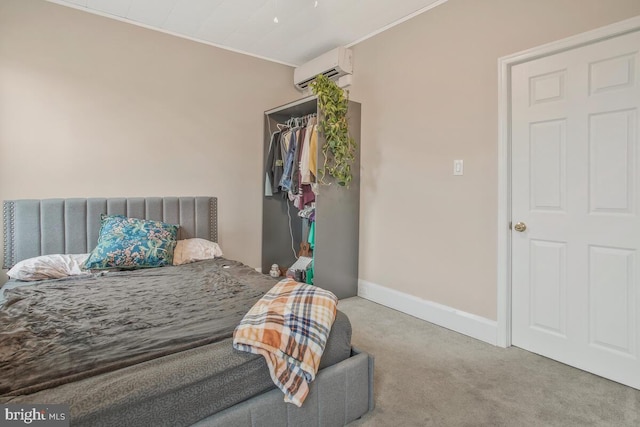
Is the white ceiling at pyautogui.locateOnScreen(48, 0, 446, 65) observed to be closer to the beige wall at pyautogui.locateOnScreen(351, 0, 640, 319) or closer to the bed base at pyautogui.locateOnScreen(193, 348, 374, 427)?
the beige wall at pyautogui.locateOnScreen(351, 0, 640, 319)

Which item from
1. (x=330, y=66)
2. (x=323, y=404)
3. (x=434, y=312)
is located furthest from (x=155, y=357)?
(x=330, y=66)

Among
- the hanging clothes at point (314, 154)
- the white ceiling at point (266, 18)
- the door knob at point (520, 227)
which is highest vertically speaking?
the white ceiling at point (266, 18)

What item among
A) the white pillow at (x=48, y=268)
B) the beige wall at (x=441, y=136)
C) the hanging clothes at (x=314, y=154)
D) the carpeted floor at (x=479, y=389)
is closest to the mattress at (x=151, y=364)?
the white pillow at (x=48, y=268)

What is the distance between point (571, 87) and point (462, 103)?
0.68m

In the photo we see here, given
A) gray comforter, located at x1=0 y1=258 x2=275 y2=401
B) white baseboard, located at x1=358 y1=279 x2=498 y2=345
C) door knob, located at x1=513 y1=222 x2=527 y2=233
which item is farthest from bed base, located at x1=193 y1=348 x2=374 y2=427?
door knob, located at x1=513 y1=222 x2=527 y2=233

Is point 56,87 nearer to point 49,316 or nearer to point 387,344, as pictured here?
point 49,316

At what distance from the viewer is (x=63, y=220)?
269 cm

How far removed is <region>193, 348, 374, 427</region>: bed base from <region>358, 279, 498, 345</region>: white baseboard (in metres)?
1.22

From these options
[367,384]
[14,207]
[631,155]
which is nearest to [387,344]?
[367,384]

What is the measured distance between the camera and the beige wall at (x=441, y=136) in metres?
2.31

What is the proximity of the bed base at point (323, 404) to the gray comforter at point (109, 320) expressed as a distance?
0.94 feet

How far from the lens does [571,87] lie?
2.05 meters

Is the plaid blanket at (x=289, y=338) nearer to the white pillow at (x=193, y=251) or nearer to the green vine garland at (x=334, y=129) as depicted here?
the white pillow at (x=193, y=251)

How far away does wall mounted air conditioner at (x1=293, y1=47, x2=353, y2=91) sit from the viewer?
11.2 ft
